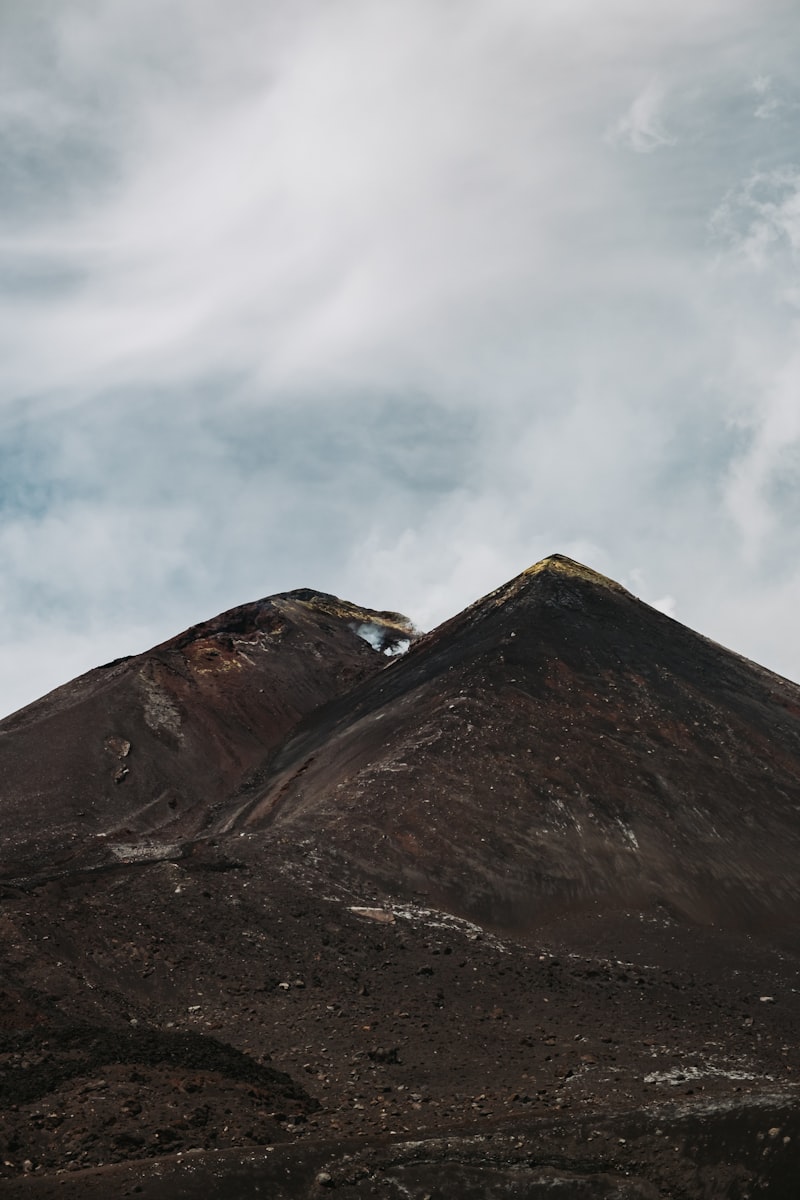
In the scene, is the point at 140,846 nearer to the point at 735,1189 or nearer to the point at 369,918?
the point at 369,918

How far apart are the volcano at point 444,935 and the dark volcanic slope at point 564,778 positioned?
0.47 ft

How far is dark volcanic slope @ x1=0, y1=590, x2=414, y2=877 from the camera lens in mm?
46250

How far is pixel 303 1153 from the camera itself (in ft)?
46.6

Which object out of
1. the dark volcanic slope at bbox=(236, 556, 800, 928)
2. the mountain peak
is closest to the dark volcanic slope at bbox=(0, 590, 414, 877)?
the dark volcanic slope at bbox=(236, 556, 800, 928)

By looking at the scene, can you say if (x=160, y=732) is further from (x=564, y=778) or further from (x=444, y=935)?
(x=444, y=935)

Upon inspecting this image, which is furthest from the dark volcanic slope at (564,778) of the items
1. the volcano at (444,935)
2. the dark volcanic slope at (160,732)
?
the dark volcanic slope at (160,732)

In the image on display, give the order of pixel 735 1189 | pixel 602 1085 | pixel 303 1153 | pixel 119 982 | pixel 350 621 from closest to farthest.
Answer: pixel 735 1189, pixel 303 1153, pixel 602 1085, pixel 119 982, pixel 350 621

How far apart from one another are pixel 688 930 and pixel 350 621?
209ft

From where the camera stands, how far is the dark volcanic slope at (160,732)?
46.2m

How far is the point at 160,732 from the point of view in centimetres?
5775

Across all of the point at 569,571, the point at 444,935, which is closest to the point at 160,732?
the point at 569,571

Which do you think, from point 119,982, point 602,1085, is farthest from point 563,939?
point 119,982

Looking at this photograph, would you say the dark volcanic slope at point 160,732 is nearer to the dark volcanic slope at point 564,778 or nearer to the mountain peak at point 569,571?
the dark volcanic slope at point 564,778

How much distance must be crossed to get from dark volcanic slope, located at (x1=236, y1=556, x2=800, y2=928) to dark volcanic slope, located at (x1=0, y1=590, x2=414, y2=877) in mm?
7033
